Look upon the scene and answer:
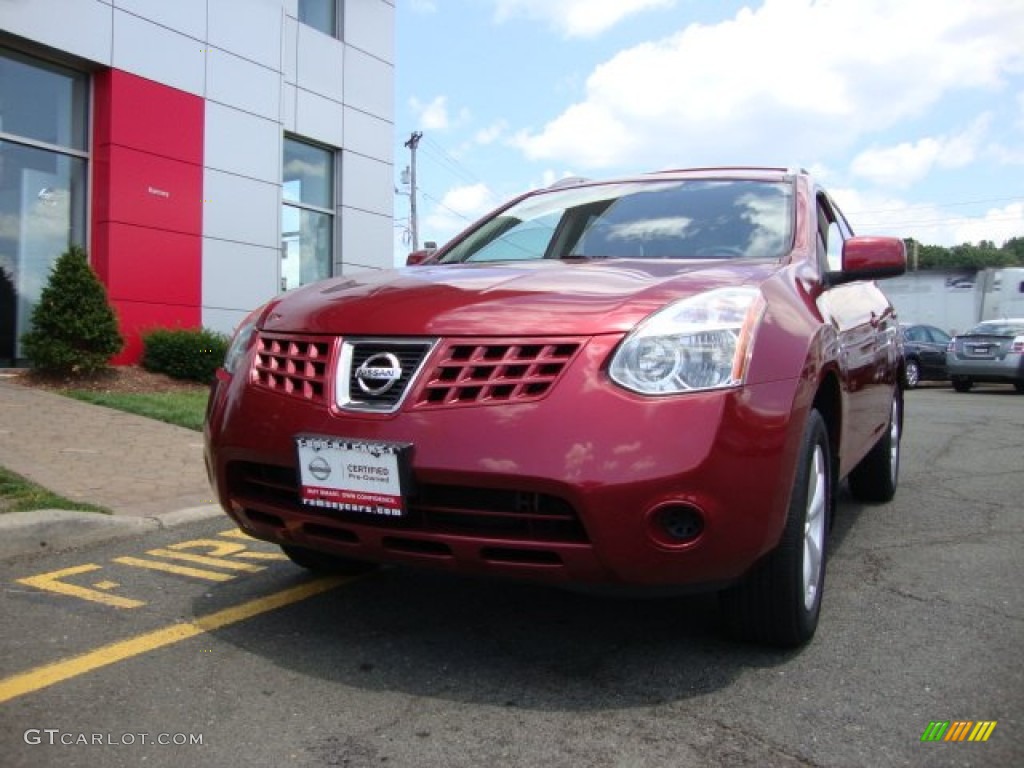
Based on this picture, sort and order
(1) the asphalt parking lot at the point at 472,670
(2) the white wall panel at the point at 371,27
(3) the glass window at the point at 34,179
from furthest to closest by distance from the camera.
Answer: (2) the white wall panel at the point at 371,27, (3) the glass window at the point at 34,179, (1) the asphalt parking lot at the point at 472,670

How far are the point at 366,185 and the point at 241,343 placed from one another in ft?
42.3

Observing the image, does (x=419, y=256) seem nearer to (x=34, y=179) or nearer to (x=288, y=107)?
(x=34, y=179)

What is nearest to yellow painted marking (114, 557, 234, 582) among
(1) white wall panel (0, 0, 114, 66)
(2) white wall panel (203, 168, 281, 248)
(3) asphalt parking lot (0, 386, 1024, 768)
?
(3) asphalt parking lot (0, 386, 1024, 768)

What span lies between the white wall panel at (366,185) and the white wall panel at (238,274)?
2.26m

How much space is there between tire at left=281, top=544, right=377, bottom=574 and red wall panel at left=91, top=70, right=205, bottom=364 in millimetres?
8029

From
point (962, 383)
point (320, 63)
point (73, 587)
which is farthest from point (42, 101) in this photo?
point (962, 383)

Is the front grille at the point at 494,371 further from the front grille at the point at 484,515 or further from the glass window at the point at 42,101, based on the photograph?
the glass window at the point at 42,101

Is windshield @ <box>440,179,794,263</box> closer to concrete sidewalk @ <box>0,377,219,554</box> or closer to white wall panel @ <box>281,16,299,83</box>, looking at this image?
concrete sidewalk @ <box>0,377,219,554</box>

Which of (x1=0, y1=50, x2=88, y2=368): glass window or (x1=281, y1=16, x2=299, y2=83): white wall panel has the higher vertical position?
(x1=281, y1=16, x2=299, y2=83): white wall panel

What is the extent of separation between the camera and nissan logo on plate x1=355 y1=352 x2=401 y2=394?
2.52 metres

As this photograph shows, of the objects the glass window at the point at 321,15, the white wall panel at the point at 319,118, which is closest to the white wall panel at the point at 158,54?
the white wall panel at the point at 319,118

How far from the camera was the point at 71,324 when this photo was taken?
9.22 metres

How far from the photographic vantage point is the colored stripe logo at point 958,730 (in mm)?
2271

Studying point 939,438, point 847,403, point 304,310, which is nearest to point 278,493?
point 304,310
